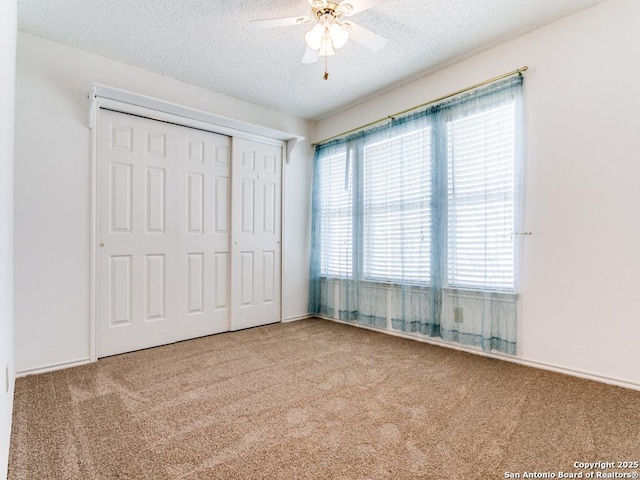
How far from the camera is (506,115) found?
259cm

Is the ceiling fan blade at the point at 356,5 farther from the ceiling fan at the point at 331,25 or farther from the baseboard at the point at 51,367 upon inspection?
the baseboard at the point at 51,367

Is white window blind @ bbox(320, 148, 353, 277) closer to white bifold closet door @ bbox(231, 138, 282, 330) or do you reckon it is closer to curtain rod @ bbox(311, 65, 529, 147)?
curtain rod @ bbox(311, 65, 529, 147)

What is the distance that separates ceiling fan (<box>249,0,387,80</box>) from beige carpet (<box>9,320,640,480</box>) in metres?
2.24

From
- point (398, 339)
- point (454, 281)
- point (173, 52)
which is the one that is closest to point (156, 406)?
Result: point (398, 339)

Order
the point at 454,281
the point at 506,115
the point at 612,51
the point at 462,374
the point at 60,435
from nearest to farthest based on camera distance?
the point at 60,435
the point at 612,51
the point at 462,374
the point at 506,115
the point at 454,281

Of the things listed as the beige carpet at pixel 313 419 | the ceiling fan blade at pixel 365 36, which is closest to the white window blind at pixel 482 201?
the beige carpet at pixel 313 419

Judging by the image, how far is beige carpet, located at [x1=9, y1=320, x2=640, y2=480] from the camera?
4.56 feet

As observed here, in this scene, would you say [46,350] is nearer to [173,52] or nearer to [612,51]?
[173,52]

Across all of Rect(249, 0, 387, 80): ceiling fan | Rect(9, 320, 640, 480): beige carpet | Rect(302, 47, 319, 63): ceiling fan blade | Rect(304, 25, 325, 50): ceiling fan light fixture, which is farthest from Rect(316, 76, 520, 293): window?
Rect(304, 25, 325, 50): ceiling fan light fixture

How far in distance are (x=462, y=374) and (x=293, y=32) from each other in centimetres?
281

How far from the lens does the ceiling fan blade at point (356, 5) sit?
5.94 ft

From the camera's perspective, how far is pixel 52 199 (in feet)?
8.11

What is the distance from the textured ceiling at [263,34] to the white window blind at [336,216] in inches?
37.5

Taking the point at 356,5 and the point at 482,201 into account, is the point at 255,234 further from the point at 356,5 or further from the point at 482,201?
the point at 356,5
